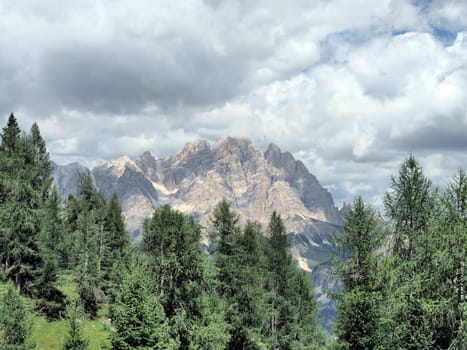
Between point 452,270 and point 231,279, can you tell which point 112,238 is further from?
point 452,270

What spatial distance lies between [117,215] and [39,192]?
23.5 metres

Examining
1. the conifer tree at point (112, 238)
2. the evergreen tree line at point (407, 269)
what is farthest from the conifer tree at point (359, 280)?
the conifer tree at point (112, 238)

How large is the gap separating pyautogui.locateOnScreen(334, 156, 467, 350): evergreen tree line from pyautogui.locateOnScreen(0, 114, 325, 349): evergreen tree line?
1205 centimetres

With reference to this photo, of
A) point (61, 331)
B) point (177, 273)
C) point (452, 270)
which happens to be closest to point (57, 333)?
point (61, 331)

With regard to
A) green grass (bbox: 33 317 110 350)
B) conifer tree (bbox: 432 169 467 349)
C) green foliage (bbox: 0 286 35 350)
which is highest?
conifer tree (bbox: 432 169 467 349)

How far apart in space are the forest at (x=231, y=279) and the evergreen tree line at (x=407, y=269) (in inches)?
2.8

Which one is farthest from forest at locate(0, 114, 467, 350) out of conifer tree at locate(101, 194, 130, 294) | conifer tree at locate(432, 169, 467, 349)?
conifer tree at locate(101, 194, 130, 294)

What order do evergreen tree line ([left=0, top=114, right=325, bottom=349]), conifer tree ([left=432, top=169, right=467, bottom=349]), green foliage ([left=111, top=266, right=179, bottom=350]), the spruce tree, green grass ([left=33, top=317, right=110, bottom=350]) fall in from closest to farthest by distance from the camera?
conifer tree ([left=432, top=169, right=467, bottom=349])
green foliage ([left=111, top=266, right=179, bottom=350])
evergreen tree line ([left=0, top=114, right=325, bottom=349])
the spruce tree
green grass ([left=33, top=317, right=110, bottom=350])

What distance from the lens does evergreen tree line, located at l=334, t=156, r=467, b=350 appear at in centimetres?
2047

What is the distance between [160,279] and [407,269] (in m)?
19.6

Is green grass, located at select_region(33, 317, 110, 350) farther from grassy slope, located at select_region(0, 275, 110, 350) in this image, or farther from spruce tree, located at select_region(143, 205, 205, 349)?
spruce tree, located at select_region(143, 205, 205, 349)

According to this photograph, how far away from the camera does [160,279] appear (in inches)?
1336

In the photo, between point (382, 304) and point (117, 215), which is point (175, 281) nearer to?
point (382, 304)

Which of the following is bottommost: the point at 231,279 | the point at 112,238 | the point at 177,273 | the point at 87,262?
the point at 231,279
